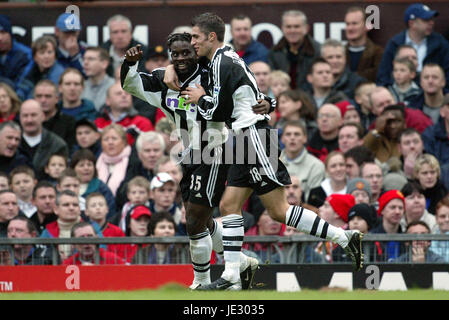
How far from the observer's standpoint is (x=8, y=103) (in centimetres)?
1502

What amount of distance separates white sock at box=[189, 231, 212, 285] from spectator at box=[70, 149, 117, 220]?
3.45 m

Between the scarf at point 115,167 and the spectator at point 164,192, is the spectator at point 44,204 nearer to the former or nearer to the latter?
the scarf at point 115,167

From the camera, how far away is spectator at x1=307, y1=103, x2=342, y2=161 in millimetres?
13977

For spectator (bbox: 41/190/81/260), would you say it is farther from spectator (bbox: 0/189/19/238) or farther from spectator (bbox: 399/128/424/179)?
spectator (bbox: 399/128/424/179)

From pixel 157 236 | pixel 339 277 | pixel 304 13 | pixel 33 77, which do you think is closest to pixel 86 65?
pixel 33 77

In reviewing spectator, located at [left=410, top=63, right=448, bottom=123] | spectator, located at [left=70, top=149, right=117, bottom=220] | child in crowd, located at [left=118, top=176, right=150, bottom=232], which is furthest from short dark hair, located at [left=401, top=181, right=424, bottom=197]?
spectator, located at [left=70, top=149, right=117, bottom=220]

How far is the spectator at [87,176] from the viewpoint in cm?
1379

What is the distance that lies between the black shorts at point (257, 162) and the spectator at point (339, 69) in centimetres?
505

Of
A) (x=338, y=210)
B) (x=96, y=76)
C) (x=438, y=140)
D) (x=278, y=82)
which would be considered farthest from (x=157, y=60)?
(x=338, y=210)

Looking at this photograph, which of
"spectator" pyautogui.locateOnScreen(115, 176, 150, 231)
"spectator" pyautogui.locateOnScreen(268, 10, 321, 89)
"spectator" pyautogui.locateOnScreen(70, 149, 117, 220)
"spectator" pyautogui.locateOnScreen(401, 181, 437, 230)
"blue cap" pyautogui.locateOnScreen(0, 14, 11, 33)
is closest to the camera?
"spectator" pyautogui.locateOnScreen(401, 181, 437, 230)

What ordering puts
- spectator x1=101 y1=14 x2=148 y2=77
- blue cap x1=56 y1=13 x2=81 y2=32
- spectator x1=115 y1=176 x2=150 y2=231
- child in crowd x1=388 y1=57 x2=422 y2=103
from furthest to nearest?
blue cap x1=56 y1=13 x2=81 y2=32 < spectator x1=101 y1=14 x2=148 y2=77 < child in crowd x1=388 y1=57 x2=422 y2=103 < spectator x1=115 y1=176 x2=150 y2=231

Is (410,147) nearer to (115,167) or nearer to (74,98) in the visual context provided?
(115,167)

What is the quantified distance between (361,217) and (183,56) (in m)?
3.01

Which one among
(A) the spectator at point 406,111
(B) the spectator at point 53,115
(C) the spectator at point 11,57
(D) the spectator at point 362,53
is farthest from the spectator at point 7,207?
(D) the spectator at point 362,53
